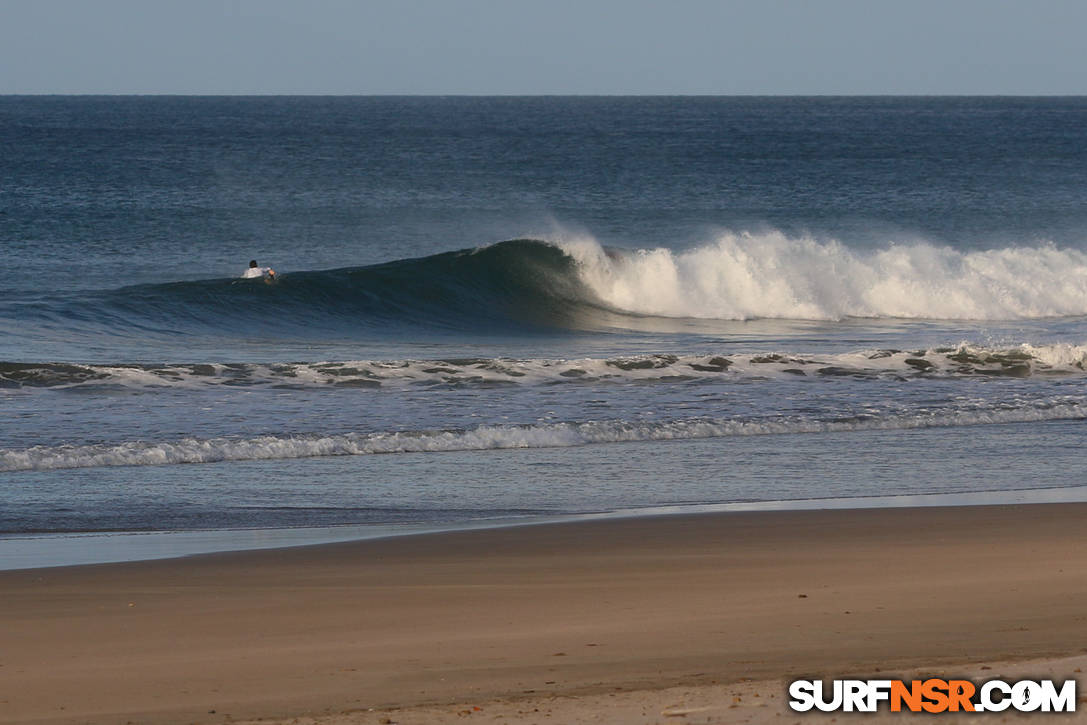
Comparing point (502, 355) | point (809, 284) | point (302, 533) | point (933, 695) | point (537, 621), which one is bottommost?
point (933, 695)

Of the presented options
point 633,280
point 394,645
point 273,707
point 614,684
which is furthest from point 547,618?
point 633,280

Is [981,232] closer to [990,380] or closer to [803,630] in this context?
[990,380]

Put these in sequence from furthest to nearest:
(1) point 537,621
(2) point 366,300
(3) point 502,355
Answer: (2) point 366,300 < (3) point 502,355 < (1) point 537,621

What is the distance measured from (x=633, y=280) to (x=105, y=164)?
41.1 metres

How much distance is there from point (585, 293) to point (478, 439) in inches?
578

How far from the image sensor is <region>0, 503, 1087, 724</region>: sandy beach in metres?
5.32

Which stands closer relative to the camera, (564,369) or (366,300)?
(564,369)

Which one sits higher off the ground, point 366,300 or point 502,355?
point 366,300

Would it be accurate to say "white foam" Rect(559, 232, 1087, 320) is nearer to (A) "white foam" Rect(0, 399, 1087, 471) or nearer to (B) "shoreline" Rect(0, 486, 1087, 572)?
(A) "white foam" Rect(0, 399, 1087, 471)

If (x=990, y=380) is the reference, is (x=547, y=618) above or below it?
below

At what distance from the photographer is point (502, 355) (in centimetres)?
1977

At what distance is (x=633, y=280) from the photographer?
88.2ft

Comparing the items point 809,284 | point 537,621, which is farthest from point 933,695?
point 809,284

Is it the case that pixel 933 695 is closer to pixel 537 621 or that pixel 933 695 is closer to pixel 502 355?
pixel 537 621
